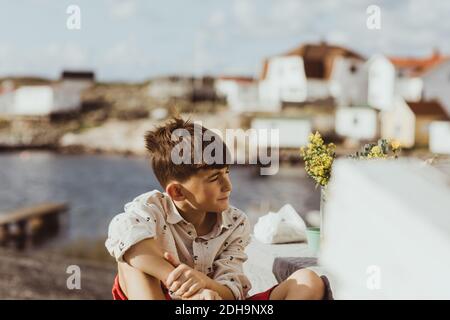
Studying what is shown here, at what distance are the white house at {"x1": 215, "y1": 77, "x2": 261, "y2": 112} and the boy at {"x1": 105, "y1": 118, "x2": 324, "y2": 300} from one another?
4014 cm

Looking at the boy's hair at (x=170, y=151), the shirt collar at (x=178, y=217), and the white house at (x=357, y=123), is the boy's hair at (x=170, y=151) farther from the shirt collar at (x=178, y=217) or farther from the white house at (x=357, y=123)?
the white house at (x=357, y=123)

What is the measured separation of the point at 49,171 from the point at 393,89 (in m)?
22.8

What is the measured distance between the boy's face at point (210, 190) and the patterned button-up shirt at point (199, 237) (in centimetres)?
6

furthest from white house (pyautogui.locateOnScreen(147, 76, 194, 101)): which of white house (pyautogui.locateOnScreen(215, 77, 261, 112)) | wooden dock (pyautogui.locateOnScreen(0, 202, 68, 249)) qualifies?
wooden dock (pyautogui.locateOnScreen(0, 202, 68, 249))

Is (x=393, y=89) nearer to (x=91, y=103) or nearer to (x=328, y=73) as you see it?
(x=328, y=73)

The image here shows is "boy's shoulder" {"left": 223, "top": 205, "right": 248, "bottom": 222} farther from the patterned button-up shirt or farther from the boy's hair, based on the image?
the boy's hair

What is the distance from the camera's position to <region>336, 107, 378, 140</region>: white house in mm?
38344

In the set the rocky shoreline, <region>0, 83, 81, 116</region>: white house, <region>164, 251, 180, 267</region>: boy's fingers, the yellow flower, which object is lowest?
the rocky shoreline

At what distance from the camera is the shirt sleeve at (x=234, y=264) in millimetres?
1698

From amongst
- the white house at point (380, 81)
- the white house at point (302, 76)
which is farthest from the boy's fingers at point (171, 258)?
the white house at point (302, 76)

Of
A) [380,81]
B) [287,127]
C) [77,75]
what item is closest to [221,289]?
[287,127]

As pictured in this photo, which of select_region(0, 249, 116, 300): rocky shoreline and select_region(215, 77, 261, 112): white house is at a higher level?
select_region(215, 77, 261, 112): white house

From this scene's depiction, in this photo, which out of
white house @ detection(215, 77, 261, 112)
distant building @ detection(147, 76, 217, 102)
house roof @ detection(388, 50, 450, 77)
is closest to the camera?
house roof @ detection(388, 50, 450, 77)

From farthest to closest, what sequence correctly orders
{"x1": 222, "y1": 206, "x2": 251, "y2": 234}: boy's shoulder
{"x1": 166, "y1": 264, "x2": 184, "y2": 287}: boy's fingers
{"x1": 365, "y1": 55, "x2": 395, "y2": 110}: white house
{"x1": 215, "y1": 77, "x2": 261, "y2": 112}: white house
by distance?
{"x1": 215, "y1": 77, "x2": 261, "y2": 112}: white house
{"x1": 365, "y1": 55, "x2": 395, "y2": 110}: white house
{"x1": 222, "y1": 206, "x2": 251, "y2": 234}: boy's shoulder
{"x1": 166, "y1": 264, "x2": 184, "y2": 287}: boy's fingers
